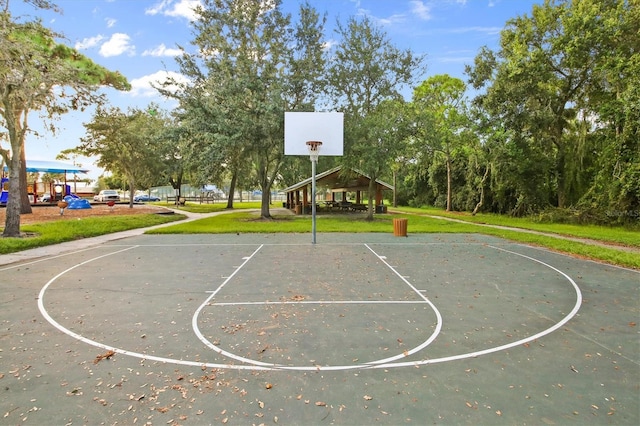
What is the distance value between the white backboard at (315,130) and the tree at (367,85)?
16.3 feet

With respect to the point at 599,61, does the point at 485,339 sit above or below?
below

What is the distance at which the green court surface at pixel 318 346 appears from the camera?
2873mm

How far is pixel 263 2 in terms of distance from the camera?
20.7 metres

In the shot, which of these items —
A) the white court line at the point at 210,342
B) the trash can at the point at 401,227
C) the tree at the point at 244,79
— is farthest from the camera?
the tree at the point at 244,79

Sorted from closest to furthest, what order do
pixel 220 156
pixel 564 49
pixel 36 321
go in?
1. pixel 36 321
2. pixel 220 156
3. pixel 564 49

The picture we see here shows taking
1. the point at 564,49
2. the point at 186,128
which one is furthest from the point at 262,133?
the point at 564,49

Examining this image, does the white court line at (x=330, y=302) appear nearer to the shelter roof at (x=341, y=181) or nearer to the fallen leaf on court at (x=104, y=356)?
the fallen leaf on court at (x=104, y=356)

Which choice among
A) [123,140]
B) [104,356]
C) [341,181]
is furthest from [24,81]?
[341,181]

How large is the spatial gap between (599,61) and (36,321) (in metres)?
26.2

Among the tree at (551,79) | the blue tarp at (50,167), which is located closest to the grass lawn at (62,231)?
the blue tarp at (50,167)

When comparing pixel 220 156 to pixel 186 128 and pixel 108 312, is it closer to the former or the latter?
pixel 186 128

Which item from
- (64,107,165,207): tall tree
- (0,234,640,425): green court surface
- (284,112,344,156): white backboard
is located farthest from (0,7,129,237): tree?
(64,107,165,207): tall tree

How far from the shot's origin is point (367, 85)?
72.2 feet

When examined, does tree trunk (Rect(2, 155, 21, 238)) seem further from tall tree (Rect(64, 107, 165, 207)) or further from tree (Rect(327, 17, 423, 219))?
tree (Rect(327, 17, 423, 219))
